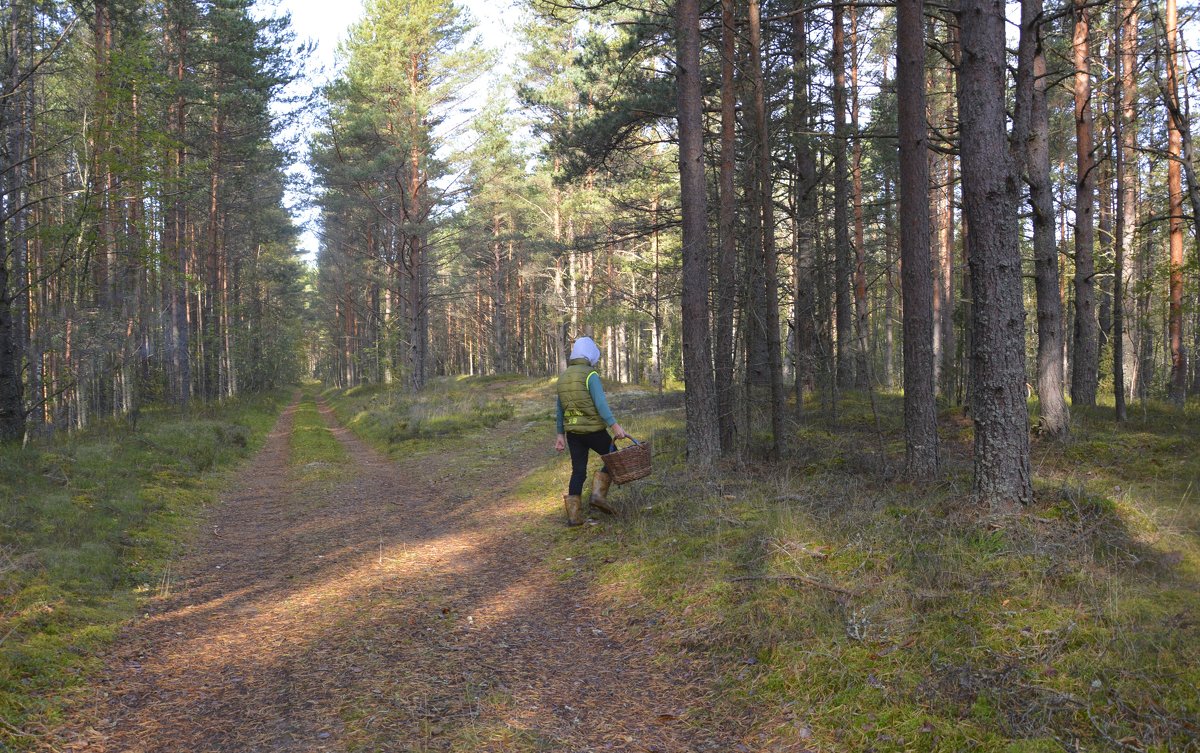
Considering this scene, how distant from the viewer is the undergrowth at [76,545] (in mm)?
3924

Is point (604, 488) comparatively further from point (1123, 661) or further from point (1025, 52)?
point (1025, 52)

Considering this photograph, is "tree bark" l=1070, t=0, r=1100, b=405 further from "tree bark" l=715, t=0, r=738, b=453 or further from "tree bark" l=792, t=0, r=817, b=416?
"tree bark" l=715, t=0, r=738, b=453

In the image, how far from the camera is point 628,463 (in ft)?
23.0

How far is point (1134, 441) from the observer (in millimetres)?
8805

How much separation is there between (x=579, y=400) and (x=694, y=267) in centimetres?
287

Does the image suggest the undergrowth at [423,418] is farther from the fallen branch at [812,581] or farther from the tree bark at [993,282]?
the tree bark at [993,282]

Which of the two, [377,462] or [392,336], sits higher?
[392,336]

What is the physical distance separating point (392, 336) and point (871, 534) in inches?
1142

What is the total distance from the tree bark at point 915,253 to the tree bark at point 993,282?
1.84 meters

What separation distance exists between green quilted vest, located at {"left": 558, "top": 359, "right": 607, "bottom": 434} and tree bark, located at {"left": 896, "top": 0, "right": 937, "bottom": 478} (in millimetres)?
3416

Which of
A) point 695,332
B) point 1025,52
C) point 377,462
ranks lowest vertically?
point 377,462

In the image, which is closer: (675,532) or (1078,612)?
(1078,612)

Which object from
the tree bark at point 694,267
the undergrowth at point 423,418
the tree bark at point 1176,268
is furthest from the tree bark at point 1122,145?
the undergrowth at point 423,418

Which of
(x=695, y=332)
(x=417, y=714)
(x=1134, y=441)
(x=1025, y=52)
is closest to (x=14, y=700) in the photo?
(x=417, y=714)
